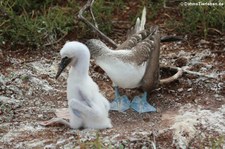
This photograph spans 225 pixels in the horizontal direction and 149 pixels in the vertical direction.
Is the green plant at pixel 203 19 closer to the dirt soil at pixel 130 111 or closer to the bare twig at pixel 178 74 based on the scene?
the dirt soil at pixel 130 111

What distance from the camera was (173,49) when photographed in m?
6.17

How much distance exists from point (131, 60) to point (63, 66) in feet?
2.04

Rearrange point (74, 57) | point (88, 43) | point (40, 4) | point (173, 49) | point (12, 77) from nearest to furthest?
point (74, 57) → point (88, 43) → point (12, 77) → point (173, 49) → point (40, 4)

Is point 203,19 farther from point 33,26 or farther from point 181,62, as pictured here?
point 33,26

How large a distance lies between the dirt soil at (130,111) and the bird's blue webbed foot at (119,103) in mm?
44

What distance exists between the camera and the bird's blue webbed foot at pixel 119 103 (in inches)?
204

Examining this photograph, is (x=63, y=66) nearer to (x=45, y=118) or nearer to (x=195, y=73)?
(x=45, y=118)

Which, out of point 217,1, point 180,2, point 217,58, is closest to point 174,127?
point 217,58

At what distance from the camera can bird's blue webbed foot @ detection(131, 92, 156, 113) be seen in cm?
513

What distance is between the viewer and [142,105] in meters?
5.15

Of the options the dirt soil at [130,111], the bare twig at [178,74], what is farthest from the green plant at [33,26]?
the bare twig at [178,74]

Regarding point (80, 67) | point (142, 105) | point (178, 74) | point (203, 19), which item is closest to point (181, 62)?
point (178, 74)

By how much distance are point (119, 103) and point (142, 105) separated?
20cm

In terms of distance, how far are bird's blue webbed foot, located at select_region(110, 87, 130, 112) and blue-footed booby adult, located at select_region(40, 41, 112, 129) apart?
39 cm
